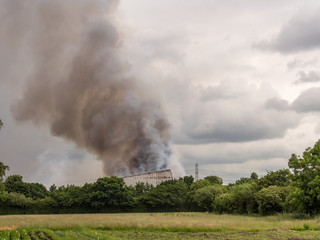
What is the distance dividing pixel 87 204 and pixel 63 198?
5.83 meters

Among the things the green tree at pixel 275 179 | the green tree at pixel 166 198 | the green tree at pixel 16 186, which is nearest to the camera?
the green tree at pixel 275 179

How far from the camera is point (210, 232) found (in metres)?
32.3

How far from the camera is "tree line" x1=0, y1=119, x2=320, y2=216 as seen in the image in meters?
53.1

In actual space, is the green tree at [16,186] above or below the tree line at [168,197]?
above

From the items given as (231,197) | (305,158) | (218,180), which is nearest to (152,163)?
(218,180)

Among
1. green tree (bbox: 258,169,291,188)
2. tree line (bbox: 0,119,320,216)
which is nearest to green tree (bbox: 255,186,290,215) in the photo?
tree line (bbox: 0,119,320,216)

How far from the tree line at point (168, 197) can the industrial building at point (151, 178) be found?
15.2 metres

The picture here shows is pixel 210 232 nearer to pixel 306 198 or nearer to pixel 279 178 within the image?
pixel 306 198

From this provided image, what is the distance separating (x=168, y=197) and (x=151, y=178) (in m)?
Result: 36.0

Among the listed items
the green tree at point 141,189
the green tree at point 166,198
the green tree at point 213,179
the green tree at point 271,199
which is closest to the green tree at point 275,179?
the green tree at point 271,199

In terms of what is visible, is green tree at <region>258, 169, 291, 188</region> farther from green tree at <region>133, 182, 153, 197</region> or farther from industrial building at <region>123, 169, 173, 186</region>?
industrial building at <region>123, 169, 173, 186</region>

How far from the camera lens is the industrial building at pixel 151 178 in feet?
379

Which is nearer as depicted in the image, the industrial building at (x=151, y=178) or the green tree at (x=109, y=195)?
the green tree at (x=109, y=195)

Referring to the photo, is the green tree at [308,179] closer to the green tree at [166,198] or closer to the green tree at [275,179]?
the green tree at [275,179]
